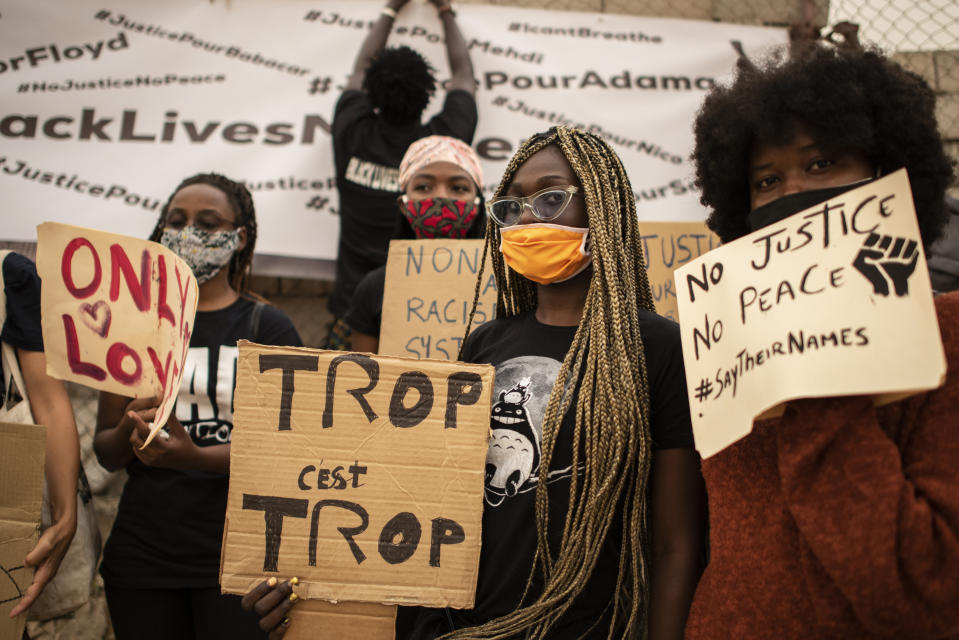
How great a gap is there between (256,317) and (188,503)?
66 centimetres

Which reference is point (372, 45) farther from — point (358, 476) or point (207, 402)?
point (358, 476)

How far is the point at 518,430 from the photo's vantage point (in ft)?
5.48

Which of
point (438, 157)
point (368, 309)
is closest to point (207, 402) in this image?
point (368, 309)

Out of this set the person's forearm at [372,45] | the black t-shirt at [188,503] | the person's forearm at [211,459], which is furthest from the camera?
the person's forearm at [372,45]

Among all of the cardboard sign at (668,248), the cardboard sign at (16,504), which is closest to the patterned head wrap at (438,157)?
the cardboard sign at (668,248)

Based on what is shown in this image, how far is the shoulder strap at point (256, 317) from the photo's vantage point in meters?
2.48

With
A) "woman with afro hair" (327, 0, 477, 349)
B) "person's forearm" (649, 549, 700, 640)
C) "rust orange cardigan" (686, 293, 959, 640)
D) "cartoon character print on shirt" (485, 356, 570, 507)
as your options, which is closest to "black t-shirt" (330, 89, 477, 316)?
"woman with afro hair" (327, 0, 477, 349)

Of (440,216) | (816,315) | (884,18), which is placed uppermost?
(884,18)

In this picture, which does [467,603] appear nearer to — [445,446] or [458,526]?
[458,526]

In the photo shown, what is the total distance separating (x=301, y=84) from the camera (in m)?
4.09

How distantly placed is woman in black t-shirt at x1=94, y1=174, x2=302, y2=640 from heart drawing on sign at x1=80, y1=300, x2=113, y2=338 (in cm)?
25

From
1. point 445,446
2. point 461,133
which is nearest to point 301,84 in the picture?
point 461,133

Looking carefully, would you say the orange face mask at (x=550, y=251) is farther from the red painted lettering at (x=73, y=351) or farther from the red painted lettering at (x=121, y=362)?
the red painted lettering at (x=73, y=351)

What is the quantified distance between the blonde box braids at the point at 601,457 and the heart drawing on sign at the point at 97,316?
1.20 metres
